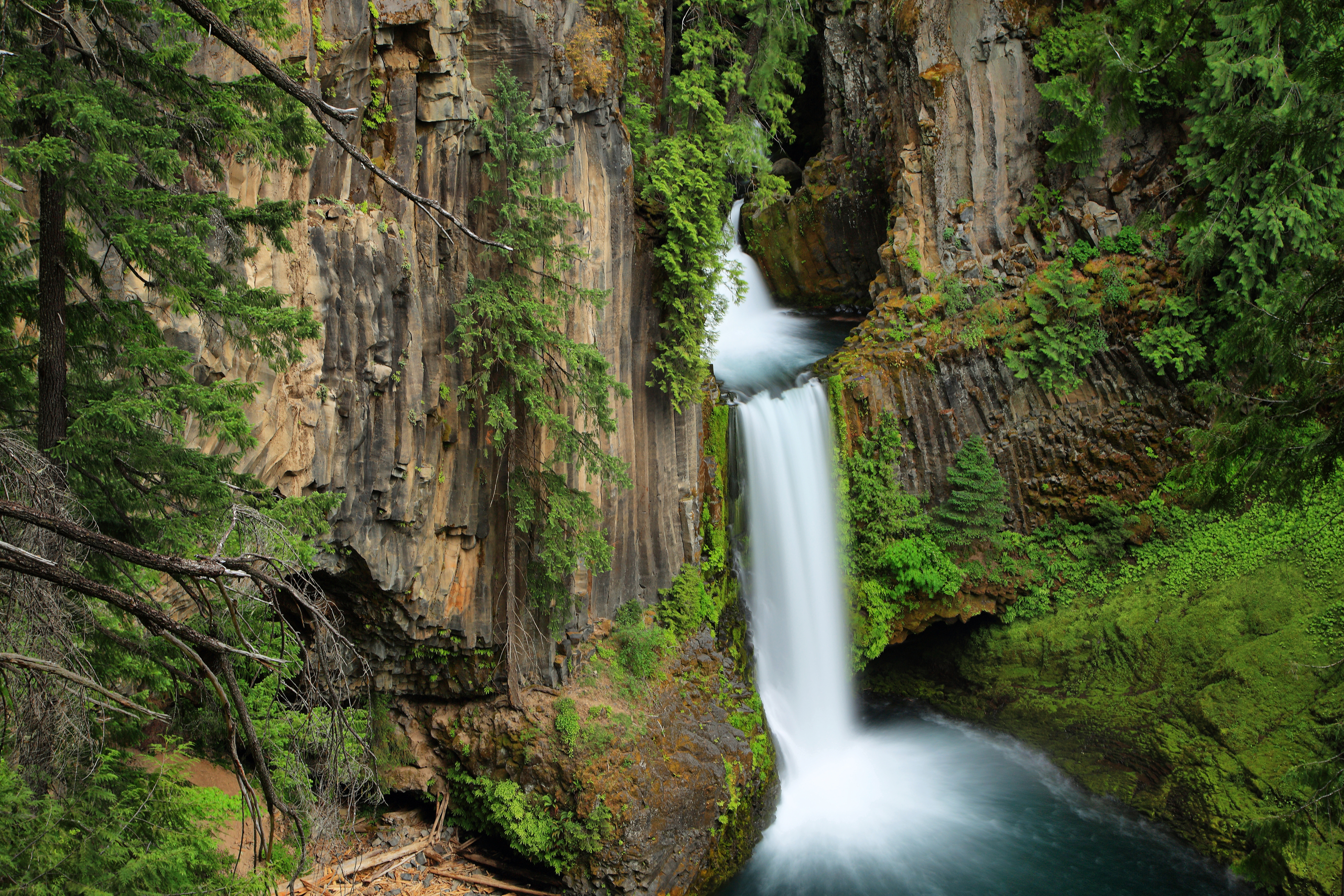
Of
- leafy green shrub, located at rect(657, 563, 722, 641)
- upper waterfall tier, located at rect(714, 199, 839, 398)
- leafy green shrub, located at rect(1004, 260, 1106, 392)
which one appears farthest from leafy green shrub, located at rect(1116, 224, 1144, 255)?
leafy green shrub, located at rect(657, 563, 722, 641)

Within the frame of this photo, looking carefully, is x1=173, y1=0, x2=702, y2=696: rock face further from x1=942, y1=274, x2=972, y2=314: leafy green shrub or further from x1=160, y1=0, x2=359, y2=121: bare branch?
x1=942, y1=274, x2=972, y2=314: leafy green shrub

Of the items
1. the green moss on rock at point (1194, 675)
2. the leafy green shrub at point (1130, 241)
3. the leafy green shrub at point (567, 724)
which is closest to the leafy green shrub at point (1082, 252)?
the leafy green shrub at point (1130, 241)

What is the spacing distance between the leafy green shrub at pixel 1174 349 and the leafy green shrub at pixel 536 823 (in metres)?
10.9

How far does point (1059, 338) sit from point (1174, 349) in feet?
5.68

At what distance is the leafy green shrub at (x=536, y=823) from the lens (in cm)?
914

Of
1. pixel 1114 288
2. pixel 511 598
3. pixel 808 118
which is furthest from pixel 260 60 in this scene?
pixel 808 118

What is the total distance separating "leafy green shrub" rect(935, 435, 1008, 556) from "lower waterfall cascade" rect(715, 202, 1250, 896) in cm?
201

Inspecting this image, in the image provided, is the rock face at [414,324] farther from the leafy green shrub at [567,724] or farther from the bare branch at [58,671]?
the bare branch at [58,671]

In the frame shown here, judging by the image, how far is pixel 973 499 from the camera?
13570 mm

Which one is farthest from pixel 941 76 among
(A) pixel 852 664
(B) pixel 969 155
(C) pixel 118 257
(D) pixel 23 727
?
(D) pixel 23 727

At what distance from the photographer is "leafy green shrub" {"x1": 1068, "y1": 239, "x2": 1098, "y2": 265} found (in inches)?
554

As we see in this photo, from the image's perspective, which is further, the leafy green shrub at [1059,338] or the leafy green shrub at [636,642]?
the leafy green shrub at [1059,338]

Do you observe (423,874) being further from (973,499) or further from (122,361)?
(973,499)

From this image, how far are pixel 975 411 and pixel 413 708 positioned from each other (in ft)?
34.3
